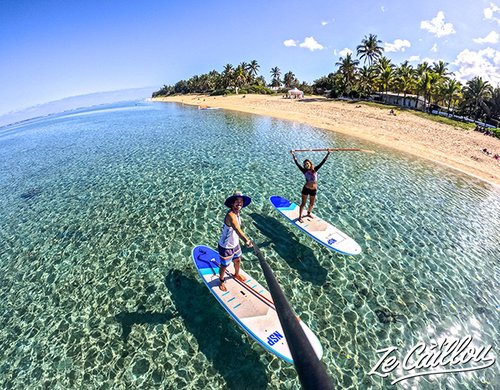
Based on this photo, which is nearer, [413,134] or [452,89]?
[413,134]

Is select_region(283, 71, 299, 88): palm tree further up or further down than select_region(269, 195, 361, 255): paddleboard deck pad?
further up

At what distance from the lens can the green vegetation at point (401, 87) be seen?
52.9m

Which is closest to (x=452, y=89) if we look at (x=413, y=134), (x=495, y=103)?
(x=495, y=103)

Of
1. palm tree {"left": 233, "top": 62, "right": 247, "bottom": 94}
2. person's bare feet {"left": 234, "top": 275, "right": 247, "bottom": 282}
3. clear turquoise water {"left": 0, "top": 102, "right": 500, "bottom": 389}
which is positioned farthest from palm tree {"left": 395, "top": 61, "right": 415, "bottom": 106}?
person's bare feet {"left": 234, "top": 275, "right": 247, "bottom": 282}

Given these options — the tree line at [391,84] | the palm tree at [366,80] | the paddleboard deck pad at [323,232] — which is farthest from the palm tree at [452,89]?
the paddleboard deck pad at [323,232]

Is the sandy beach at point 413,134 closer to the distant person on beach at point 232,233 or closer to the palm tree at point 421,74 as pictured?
the palm tree at point 421,74

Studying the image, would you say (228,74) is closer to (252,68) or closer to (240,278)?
(252,68)

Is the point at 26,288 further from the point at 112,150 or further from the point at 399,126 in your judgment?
the point at 399,126

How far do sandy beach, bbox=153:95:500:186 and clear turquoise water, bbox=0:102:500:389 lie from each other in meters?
6.94

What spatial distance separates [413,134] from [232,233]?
128 ft

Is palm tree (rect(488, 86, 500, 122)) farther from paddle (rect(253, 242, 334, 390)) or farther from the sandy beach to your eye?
paddle (rect(253, 242, 334, 390))

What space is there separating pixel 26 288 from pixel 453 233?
2100 centimetres

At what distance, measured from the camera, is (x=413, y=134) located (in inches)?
1467

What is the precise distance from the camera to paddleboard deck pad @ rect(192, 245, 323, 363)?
7.20m
